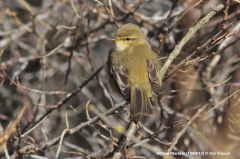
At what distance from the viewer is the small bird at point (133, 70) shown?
402cm

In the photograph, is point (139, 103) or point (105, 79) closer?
point (139, 103)

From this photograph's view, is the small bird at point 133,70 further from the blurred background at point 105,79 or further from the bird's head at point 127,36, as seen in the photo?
the blurred background at point 105,79

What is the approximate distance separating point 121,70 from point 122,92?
43 cm

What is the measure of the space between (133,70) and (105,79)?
243cm

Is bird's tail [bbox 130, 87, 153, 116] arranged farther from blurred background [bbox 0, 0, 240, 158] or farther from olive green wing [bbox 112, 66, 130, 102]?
blurred background [bbox 0, 0, 240, 158]

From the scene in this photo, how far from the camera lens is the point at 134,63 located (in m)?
4.37

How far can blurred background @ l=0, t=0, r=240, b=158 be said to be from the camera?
4332mm

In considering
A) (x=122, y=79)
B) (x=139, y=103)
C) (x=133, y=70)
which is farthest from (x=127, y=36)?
(x=139, y=103)

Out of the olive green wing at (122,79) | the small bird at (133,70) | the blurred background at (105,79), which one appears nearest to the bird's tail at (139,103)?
the small bird at (133,70)

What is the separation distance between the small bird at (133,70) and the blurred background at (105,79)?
9.9 inches

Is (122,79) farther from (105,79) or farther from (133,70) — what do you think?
(105,79)

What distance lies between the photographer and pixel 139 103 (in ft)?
12.7

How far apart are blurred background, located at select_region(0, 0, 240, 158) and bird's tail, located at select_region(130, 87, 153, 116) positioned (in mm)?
215

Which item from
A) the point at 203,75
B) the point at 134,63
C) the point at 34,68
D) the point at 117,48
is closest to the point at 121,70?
the point at 134,63
